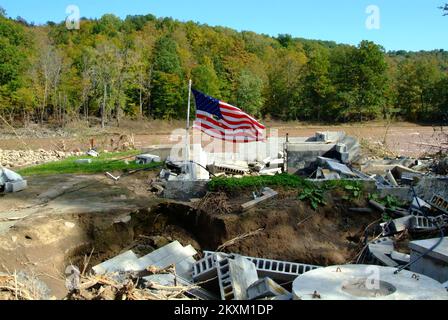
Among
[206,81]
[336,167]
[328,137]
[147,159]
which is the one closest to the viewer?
[336,167]

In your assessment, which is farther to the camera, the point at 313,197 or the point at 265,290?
the point at 313,197

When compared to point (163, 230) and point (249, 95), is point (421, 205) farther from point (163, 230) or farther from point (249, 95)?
point (249, 95)

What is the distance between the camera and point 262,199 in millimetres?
10695

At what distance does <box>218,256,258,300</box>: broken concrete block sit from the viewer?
6984 mm

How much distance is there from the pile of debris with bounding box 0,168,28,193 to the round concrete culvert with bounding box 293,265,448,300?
8664 millimetres

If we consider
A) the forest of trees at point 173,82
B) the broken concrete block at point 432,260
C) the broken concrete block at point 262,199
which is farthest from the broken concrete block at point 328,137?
the forest of trees at point 173,82

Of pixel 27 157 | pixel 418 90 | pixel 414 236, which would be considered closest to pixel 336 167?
pixel 414 236

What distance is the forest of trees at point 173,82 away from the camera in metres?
51.5

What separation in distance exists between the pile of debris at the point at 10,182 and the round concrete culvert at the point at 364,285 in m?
8.66

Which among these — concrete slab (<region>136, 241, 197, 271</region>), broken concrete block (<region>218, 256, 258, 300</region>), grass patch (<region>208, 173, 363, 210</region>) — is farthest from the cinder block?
grass patch (<region>208, 173, 363, 210</region>)

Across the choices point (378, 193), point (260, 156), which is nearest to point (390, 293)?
point (378, 193)

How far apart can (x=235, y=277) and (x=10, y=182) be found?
7.53 metres

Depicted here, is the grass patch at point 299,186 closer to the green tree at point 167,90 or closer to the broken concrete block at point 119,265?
the broken concrete block at point 119,265

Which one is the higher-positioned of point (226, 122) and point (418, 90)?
point (418, 90)
